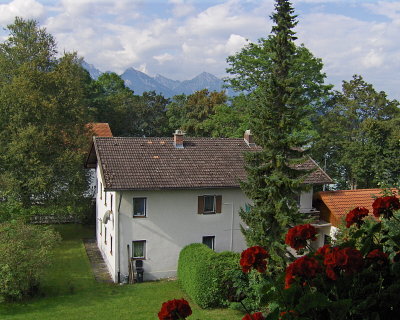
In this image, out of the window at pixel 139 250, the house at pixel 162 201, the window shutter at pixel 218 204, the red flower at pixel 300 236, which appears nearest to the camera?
the red flower at pixel 300 236

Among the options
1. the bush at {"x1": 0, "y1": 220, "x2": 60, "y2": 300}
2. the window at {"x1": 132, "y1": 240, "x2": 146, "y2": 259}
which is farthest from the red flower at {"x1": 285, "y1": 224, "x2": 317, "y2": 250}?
the window at {"x1": 132, "y1": 240, "x2": 146, "y2": 259}

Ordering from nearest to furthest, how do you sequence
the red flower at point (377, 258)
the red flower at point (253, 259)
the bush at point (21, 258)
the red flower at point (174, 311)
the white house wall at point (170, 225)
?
the red flower at point (174, 311) < the red flower at point (377, 258) < the red flower at point (253, 259) < the bush at point (21, 258) < the white house wall at point (170, 225)

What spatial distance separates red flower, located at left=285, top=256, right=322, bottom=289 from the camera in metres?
3.86

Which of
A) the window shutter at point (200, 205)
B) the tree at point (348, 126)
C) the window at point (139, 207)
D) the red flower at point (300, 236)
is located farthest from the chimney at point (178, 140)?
the red flower at point (300, 236)

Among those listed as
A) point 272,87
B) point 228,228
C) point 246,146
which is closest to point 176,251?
point 228,228

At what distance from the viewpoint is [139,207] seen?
20469mm

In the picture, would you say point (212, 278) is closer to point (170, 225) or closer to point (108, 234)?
point (170, 225)

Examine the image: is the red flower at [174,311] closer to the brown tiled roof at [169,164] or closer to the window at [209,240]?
the brown tiled roof at [169,164]

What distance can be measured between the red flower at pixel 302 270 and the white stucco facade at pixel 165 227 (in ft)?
54.8

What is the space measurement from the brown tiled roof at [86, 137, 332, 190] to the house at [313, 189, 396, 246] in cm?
130

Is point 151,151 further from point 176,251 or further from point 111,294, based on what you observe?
point 111,294

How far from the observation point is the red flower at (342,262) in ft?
12.4

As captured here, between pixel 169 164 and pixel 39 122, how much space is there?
987 centimetres

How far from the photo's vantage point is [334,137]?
3534 centimetres
